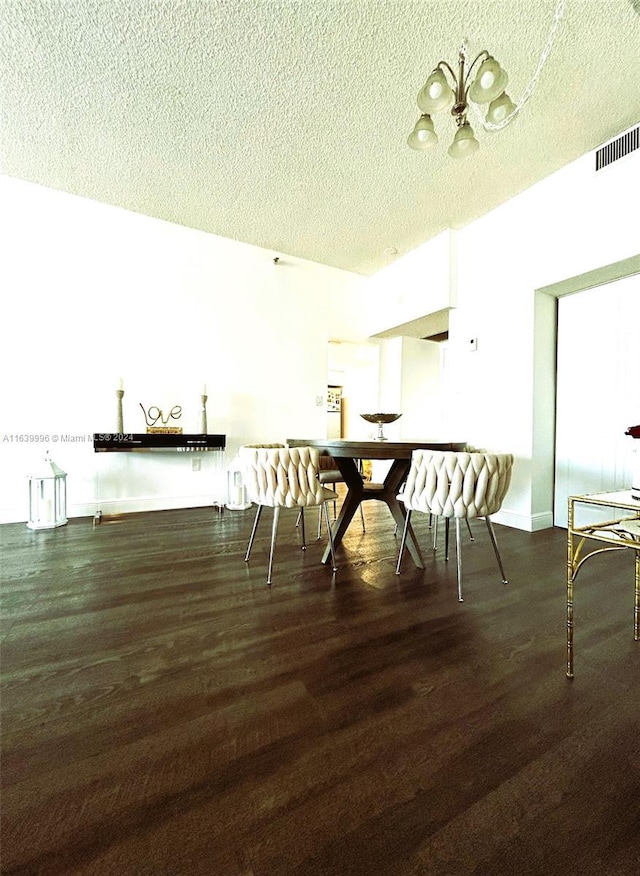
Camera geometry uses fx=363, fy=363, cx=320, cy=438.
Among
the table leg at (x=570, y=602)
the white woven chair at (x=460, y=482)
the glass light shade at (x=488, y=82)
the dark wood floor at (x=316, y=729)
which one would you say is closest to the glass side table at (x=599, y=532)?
the table leg at (x=570, y=602)

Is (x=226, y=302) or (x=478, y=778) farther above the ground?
(x=226, y=302)

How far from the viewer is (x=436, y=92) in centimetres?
159

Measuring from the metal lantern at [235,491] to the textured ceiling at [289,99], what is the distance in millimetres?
2666

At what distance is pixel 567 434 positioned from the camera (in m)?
3.19

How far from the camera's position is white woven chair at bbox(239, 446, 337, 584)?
2021 millimetres

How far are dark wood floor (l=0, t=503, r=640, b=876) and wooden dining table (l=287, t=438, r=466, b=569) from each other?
531 millimetres

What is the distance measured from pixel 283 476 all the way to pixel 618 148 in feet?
10.8

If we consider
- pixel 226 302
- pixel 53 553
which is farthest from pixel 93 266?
pixel 53 553

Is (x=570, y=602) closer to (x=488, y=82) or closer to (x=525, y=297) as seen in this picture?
(x=488, y=82)

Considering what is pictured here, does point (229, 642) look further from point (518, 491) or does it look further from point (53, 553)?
point (518, 491)

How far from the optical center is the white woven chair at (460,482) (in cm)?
186

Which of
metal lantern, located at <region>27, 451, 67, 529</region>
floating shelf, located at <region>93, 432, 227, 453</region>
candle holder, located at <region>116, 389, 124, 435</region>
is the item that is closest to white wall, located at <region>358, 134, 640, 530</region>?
floating shelf, located at <region>93, 432, 227, 453</region>

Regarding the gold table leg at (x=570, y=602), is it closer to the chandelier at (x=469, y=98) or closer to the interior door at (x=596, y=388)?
the chandelier at (x=469, y=98)

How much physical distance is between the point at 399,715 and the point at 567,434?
9.83 feet
